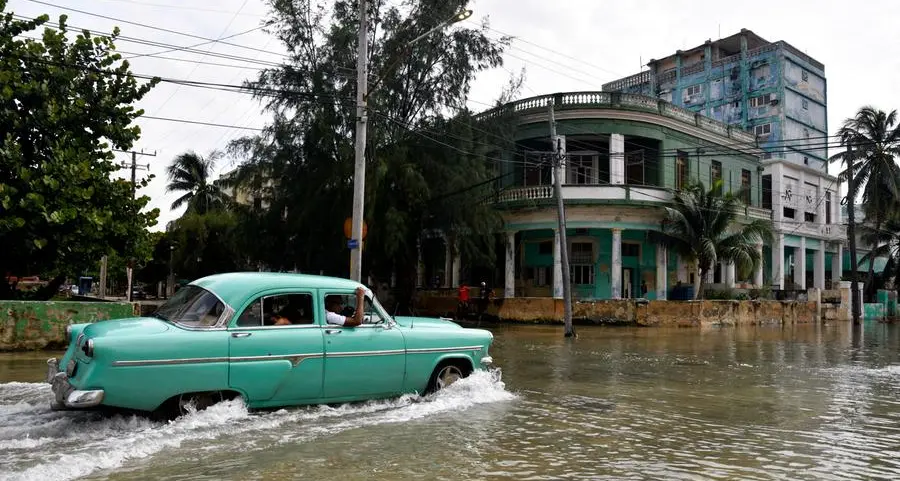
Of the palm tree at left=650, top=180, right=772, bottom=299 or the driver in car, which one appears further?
the palm tree at left=650, top=180, right=772, bottom=299

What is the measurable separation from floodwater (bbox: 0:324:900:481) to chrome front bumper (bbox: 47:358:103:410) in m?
A: 0.31

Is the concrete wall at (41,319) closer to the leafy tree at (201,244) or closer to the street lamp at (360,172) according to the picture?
the street lamp at (360,172)

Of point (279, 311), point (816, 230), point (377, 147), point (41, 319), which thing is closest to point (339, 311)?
point (279, 311)

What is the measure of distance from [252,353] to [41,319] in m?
9.67

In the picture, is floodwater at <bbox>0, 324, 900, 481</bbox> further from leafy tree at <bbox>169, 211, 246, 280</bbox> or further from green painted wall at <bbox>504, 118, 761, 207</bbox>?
leafy tree at <bbox>169, 211, 246, 280</bbox>

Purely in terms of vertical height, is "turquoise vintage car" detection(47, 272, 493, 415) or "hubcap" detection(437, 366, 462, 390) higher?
"turquoise vintage car" detection(47, 272, 493, 415)

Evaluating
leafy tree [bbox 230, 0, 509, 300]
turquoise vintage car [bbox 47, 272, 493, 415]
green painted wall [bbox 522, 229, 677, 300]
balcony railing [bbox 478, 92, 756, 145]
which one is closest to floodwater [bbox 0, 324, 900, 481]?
turquoise vintage car [bbox 47, 272, 493, 415]

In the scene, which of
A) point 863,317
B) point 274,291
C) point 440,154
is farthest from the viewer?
point 863,317

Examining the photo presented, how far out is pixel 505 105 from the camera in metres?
27.3

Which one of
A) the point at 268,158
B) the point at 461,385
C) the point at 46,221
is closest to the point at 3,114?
the point at 46,221

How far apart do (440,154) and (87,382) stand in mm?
19772

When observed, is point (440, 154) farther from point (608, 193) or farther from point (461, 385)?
point (461, 385)

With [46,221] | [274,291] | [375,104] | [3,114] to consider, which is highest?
[375,104]

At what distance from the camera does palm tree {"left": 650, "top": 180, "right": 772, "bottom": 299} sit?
28.7m
